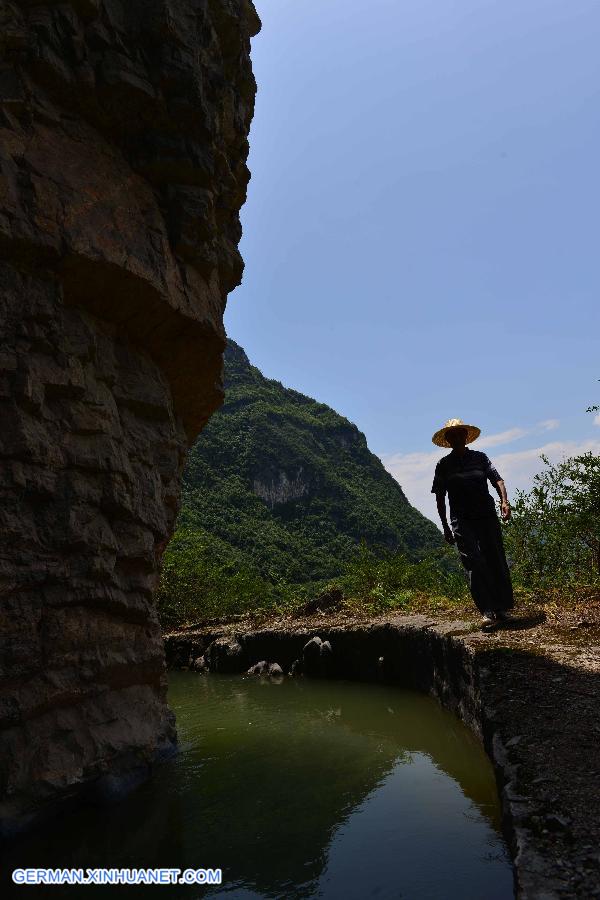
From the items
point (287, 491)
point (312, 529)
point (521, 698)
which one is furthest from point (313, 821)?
point (287, 491)

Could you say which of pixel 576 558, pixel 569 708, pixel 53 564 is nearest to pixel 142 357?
pixel 53 564

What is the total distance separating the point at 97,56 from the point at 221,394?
3574 mm

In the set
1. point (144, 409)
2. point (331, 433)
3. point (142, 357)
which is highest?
point (331, 433)

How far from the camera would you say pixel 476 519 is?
5898mm

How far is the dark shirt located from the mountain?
1520 inches

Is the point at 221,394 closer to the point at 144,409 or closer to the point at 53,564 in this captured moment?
the point at 144,409

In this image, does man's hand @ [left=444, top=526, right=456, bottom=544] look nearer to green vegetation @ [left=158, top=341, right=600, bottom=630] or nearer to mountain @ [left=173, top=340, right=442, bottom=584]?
green vegetation @ [left=158, top=341, right=600, bottom=630]

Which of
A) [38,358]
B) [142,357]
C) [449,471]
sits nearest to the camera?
[38,358]

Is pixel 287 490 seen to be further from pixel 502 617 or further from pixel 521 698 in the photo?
pixel 521 698

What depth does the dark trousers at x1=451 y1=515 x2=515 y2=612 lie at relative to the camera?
18.9ft

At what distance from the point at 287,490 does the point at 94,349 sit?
77992 millimetres

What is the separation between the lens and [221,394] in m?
7.10

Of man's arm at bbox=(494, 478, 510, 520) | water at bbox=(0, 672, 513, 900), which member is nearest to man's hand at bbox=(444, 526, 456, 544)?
man's arm at bbox=(494, 478, 510, 520)

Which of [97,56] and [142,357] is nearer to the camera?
[97,56]
